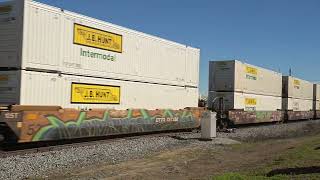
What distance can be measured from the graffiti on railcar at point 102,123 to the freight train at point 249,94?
18.0ft

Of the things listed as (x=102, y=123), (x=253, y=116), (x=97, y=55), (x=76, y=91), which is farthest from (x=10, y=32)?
(x=253, y=116)

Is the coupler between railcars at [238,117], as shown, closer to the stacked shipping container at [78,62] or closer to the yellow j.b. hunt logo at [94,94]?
the stacked shipping container at [78,62]

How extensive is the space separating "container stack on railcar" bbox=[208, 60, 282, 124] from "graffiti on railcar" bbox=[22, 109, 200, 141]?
18.0 ft

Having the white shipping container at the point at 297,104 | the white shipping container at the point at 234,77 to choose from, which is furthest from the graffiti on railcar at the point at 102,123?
the white shipping container at the point at 297,104

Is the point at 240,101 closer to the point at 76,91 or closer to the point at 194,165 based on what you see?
the point at 76,91

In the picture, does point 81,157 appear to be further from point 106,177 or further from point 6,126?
point 106,177

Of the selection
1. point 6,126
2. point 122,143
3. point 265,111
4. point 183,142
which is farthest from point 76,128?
point 265,111

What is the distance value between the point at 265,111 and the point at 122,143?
19.9m

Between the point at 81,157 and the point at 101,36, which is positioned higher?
the point at 101,36

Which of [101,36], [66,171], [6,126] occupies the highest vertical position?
[101,36]

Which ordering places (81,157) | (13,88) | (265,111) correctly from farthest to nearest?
(265,111), (13,88), (81,157)

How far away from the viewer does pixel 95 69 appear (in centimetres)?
1681

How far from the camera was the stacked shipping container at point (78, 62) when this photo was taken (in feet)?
45.8

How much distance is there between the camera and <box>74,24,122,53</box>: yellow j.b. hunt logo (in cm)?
1600
